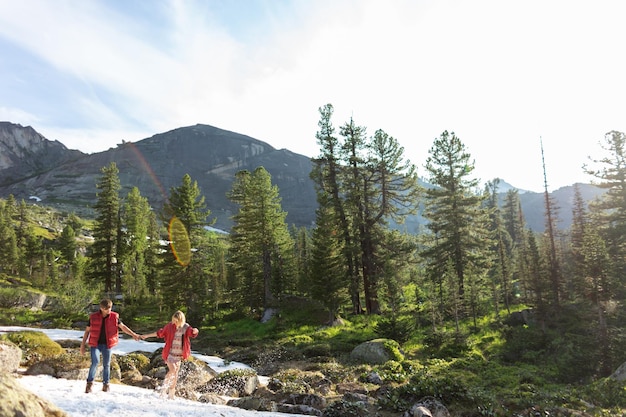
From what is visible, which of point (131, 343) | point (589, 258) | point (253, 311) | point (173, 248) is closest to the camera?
point (589, 258)

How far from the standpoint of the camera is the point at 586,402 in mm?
12328

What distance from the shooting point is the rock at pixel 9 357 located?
30.9 feet

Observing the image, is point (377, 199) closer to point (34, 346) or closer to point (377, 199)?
point (377, 199)

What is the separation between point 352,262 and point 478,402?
914 inches

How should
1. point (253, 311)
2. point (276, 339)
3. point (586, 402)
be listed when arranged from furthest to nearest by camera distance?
point (253, 311) → point (276, 339) → point (586, 402)

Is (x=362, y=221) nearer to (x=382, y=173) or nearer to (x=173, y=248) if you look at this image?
(x=382, y=173)

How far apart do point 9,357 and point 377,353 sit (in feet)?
49.4

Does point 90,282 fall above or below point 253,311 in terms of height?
above

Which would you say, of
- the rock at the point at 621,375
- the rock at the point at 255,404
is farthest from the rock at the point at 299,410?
the rock at the point at 621,375

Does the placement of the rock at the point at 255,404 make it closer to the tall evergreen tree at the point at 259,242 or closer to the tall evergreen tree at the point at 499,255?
the tall evergreen tree at the point at 259,242

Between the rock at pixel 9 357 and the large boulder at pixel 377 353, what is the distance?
14243 millimetres

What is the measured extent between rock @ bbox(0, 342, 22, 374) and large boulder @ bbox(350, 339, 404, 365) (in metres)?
14.2

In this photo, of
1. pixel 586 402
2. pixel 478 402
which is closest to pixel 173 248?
pixel 478 402

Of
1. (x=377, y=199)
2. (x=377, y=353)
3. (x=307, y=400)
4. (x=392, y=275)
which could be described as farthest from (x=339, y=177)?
(x=307, y=400)
